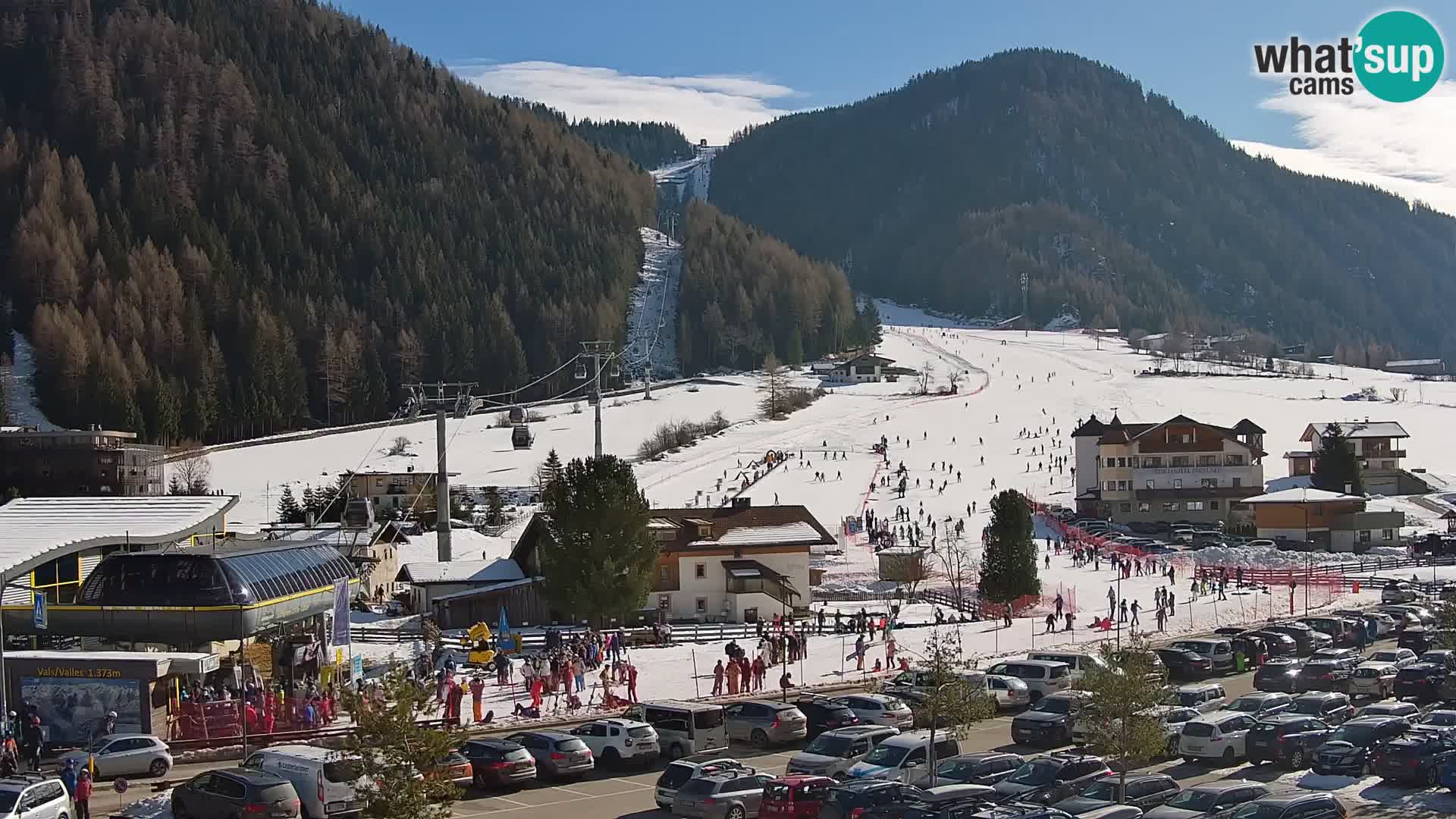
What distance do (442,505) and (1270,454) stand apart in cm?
5655

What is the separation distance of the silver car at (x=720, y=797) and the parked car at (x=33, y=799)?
23.3ft

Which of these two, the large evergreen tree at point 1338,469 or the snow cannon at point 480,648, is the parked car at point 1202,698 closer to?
the snow cannon at point 480,648

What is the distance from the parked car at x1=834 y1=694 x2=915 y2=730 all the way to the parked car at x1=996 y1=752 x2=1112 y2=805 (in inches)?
183

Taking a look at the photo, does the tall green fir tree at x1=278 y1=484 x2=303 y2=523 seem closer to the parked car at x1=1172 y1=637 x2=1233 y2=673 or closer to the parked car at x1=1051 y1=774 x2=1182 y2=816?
the parked car at x1=1172 y1=637 x2=1233 y2=673

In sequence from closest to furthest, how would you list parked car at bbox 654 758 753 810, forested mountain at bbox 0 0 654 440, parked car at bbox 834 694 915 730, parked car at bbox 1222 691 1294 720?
parked car at bbox 654 758 753 810, parked car at bbox 1222 691 1294 720, parked car at bbox 834 694 915 730, forested mountain at bbox 0 0 654 440

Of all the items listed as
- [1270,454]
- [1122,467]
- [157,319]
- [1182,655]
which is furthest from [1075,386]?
[1182,655]

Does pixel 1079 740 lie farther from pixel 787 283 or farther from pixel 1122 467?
pixel 787 283

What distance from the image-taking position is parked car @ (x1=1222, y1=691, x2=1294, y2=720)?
2489cm

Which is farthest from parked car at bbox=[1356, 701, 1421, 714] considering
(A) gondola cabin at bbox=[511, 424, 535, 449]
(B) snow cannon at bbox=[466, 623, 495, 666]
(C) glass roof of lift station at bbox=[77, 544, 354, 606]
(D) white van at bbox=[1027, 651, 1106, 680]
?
(A) gondola cabin at bbox=[511, 424, 535, 449]

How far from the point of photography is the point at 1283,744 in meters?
22.6

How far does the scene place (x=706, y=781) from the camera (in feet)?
64.6

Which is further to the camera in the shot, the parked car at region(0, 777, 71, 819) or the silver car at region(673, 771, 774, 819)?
the silver car at region(673, 771, 774, 819)

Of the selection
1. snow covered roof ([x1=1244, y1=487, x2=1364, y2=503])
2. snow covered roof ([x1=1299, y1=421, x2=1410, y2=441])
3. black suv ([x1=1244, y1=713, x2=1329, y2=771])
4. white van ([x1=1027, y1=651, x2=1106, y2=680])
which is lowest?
black suv ([x1=1244, y1=713, x2=1329, y2=771])

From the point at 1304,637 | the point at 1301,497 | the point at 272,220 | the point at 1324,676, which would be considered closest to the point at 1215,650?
the point at 1304,637
